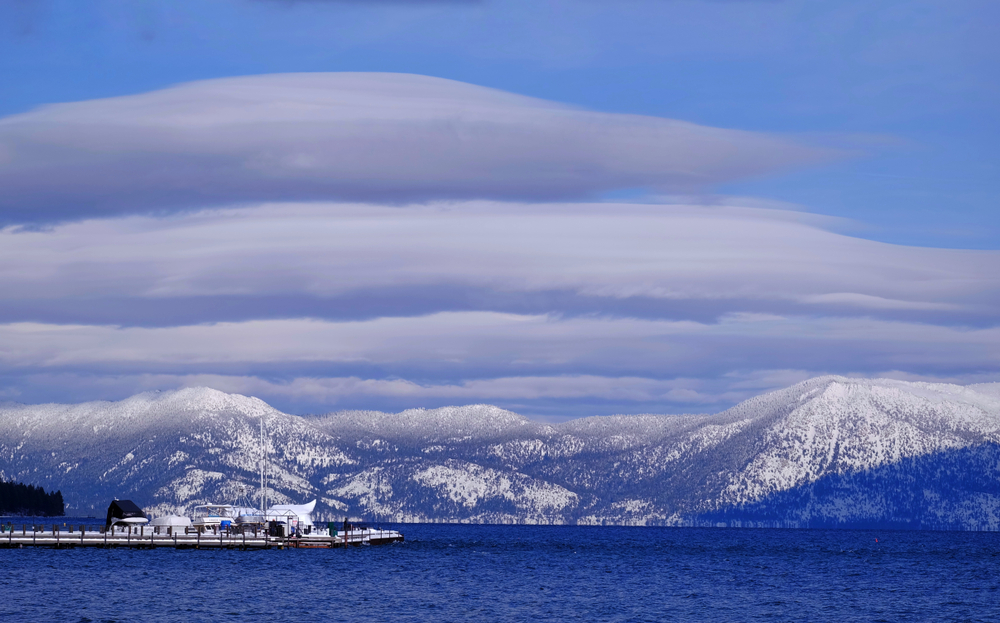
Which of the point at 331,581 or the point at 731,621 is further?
the point at 331,581

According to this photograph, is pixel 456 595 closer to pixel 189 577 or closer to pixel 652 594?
pixel 652 594

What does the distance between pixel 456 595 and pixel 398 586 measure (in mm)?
13009

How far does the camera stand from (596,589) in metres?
165

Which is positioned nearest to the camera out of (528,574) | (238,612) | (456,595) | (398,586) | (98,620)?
(98,620)

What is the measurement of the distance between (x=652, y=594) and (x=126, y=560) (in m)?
84.2

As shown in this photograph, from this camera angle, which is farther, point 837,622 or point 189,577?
point 189,577

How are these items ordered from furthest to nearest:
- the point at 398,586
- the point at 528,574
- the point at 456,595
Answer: the point at 528,574 < the point at 398,586 < the point at 456,595

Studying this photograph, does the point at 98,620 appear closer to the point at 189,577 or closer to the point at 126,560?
the point at 189,577

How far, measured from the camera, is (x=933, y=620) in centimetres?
13338

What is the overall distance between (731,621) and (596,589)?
38.4 meters

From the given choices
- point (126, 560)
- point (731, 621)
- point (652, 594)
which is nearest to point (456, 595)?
point (652, 594)

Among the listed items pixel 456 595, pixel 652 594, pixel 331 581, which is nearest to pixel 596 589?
pixel 652 594

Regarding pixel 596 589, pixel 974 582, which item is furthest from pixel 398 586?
pixel 974 582

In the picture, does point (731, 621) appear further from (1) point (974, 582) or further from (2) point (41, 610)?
(1) point (974, 582)
